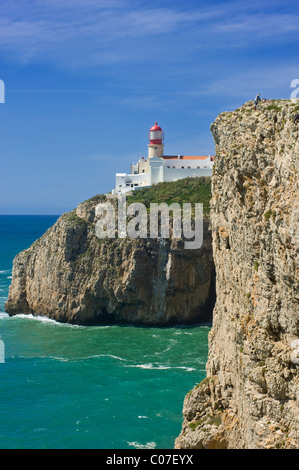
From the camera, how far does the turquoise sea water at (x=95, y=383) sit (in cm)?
3319

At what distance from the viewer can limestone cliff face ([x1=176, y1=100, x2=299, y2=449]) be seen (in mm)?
17406

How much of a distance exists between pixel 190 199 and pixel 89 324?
18.7 metres

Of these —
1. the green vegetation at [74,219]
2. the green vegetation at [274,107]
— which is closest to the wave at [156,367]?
the green vegetation at [74,219]

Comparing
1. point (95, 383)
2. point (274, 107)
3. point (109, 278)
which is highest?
point (274, 107)

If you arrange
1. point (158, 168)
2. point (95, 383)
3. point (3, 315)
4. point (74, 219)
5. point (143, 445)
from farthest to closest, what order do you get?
point (158, 168) < point (74, 219) < point (3, 315) < point (95, 383) < point (143, 445)

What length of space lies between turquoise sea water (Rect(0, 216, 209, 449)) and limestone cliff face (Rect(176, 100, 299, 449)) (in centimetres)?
944

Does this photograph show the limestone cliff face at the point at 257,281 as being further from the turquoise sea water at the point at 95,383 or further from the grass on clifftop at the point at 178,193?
the grass on clifftop at the point at 178,193

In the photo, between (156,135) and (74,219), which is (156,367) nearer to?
(74,219)

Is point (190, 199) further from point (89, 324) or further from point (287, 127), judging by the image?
point (287, 127)

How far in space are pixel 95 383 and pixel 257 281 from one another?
2584cm

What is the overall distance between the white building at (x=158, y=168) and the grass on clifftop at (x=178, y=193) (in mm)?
2673

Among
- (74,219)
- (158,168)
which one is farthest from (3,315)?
(158,168)

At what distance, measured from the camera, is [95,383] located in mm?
42375

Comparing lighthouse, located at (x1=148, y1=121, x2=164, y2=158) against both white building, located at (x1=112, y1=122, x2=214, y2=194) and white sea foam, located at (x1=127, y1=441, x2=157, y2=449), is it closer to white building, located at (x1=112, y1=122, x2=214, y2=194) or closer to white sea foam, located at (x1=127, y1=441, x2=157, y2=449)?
white building, located at (x1=112, y1=122, x2=214, y2=194)
